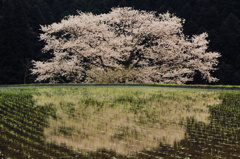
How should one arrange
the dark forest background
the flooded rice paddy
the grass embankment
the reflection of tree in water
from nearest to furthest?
1. the reflection of tree in water
2. the flooded rice paddy
3. the grass embankment
4. the dark forest background

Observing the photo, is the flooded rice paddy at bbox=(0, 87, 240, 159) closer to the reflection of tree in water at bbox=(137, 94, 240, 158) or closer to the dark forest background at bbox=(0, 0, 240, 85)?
the reflection of tree in water at bbox=(137, 94, 240, 158)

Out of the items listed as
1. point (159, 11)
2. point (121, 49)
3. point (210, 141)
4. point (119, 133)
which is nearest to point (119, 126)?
point (119, 133)

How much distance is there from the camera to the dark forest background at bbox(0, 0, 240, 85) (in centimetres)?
4709

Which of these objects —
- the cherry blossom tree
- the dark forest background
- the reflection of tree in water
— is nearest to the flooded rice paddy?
the reflection of tree in water

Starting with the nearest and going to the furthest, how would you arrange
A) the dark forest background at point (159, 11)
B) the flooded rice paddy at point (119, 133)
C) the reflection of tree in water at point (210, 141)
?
the reflection of tree in water at point (210, 141) < the flooded rice paddy at point (119, 133) < the dark forest background at point (159, 11)

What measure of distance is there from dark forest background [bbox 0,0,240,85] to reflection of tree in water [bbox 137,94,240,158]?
114 ft

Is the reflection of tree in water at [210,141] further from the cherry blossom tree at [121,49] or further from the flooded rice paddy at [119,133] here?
the cherry blossom tree at [121,49]

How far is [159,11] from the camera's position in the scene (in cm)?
5791

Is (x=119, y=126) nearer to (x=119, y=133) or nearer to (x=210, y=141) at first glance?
(x=119, y=133)

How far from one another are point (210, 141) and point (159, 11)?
173 ft

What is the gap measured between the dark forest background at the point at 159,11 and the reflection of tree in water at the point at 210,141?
34686 millimetres

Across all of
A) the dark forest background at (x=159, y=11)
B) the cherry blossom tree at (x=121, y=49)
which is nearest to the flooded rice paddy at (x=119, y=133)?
the cherry blossom tree at (x=121, y=49)

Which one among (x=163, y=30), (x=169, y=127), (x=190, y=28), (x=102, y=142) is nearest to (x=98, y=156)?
(x=102, y=142)

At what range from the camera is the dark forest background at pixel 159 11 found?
155 feet
